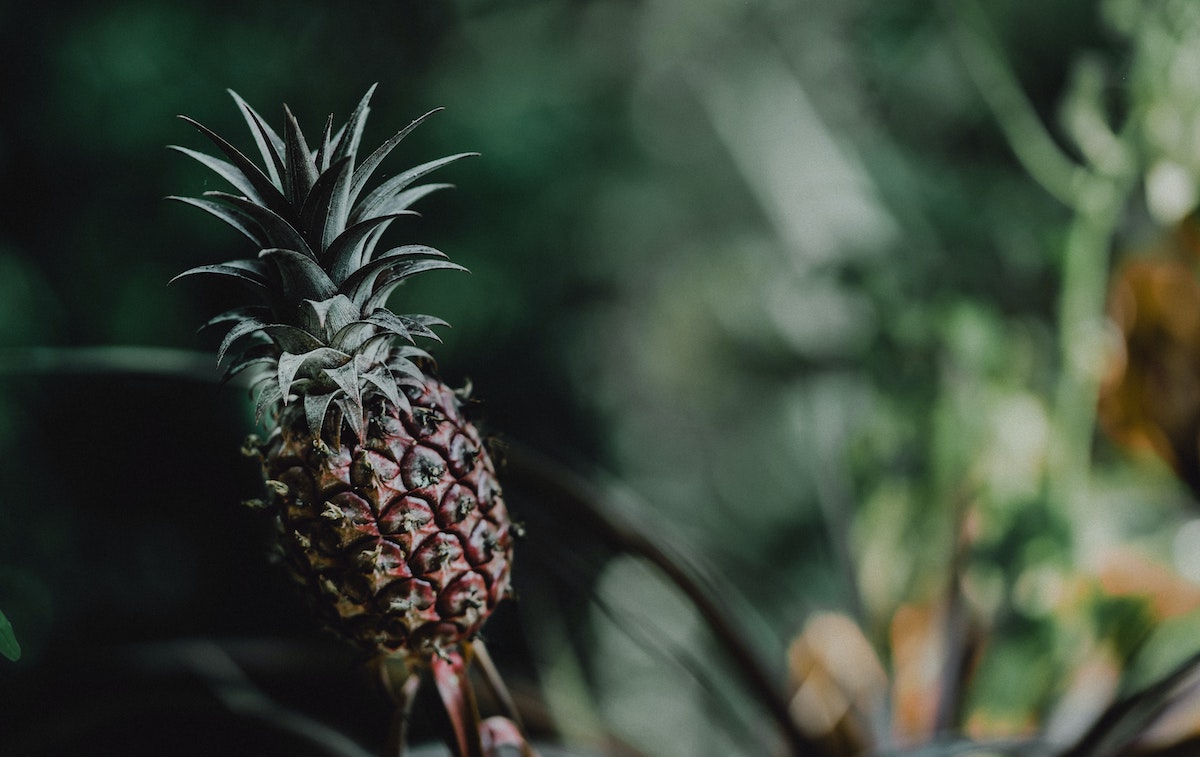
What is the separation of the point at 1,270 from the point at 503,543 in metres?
0.51

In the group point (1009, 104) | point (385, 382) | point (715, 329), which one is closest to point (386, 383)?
point (385, 382)

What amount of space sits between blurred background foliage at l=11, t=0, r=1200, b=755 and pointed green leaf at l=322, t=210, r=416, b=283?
225 mm

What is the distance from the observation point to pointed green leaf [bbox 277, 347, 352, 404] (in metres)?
0.30

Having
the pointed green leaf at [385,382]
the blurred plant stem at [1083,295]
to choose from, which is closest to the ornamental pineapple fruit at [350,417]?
the pointed green leaf at [385,382]

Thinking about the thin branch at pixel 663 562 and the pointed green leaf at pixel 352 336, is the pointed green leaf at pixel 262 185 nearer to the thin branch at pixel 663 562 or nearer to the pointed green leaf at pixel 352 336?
the pointed green leaf at pixel 352 336

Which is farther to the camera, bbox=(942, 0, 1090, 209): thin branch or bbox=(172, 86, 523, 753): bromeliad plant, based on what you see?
bbox=(942, 0, 1090, 209): thin branch

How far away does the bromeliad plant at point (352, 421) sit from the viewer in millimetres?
321

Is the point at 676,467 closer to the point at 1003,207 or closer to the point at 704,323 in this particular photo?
the point at 704,323

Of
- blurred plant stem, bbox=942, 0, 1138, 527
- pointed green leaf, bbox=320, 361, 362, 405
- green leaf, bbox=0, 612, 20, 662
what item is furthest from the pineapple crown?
blurred plant stem, bbox=942, 0, 1138, 527

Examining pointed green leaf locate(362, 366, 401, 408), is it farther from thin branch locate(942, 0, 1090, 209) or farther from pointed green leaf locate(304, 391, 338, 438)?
thin branch locate(942, 0, 1090, 209)

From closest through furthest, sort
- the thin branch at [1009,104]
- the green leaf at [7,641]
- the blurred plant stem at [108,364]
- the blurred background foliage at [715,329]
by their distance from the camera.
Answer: the green leaf at [7,641]
the blurred plant stem at [108,364]
the blurred background foliage at [715,329]
the thin branch at [1009,104]

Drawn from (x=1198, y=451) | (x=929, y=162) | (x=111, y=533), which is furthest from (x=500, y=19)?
(x=1198, y=451)

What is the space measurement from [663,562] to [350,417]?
9.3 inches

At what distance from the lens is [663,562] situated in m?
0.48
